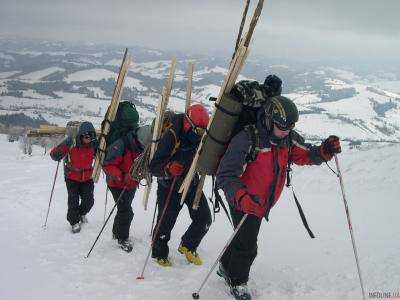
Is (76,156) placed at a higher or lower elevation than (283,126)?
lower

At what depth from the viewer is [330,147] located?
527 centimetres

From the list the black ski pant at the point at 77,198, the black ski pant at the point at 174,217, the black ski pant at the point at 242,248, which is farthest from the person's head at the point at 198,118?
the black ski pant at the point at 77,198

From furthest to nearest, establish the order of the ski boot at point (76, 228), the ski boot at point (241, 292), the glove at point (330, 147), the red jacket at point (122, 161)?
the ski boot at point (76, 228)
the red jacket at point (122, 161)
the ski boot at point (241, 292)
the glove at point (330, 147)

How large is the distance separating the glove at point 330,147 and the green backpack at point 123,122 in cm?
361

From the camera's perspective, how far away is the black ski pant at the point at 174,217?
6.55 metres

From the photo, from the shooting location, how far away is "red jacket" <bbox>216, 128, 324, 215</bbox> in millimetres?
4727

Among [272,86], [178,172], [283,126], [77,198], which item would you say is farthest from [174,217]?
[77,198]

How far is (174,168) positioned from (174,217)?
1091mm

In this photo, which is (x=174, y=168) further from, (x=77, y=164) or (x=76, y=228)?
(x=76, y=228)

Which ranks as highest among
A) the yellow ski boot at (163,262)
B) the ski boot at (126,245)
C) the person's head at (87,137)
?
the person's head at (87,137)

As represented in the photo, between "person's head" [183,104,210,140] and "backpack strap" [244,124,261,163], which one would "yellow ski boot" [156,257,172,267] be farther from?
"backpack strap" [244,124,261,163]

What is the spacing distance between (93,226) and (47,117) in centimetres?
15554

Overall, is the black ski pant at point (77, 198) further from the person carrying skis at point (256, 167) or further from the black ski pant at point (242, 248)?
the person carrying skis at point (256, 167)

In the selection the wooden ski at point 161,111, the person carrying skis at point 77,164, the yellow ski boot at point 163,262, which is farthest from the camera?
the person carrying skis at point 77,164
